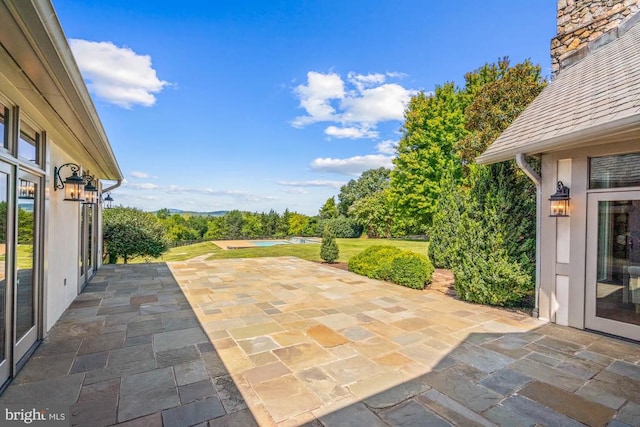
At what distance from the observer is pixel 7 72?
234 cm

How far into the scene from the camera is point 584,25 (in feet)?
20.3

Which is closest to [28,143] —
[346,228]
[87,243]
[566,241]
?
[87,243]

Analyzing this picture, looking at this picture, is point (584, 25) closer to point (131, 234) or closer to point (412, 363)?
point (412, 363)

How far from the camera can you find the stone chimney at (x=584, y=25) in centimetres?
587

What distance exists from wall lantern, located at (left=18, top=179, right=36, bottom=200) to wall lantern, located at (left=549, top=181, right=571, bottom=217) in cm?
618

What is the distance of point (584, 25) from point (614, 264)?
5231mm

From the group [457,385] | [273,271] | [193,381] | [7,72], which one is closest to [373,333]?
[457,385]

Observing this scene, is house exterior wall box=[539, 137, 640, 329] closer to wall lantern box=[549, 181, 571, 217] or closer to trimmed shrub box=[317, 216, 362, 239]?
wall lantern box=[549, 181, 571, 217]

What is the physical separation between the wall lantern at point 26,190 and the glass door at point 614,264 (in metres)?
6.53

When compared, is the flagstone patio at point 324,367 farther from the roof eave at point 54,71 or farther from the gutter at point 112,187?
the gutter at point 112,187

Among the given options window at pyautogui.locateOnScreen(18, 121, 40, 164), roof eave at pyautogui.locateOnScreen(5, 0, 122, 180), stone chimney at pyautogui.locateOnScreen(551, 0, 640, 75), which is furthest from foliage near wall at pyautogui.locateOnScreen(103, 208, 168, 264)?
stone chimney at pyautogui.locateOnScreen(551, 0, 640, 75)

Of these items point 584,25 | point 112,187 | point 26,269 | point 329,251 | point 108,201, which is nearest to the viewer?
point 26,269

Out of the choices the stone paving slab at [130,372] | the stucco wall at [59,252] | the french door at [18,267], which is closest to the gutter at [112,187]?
the stucco wall at [59,252]

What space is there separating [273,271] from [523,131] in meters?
6.72
